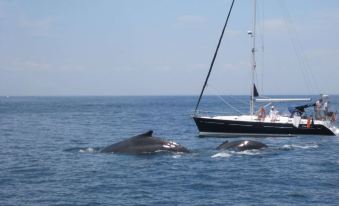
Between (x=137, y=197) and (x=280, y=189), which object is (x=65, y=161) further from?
(x=280, y=189)

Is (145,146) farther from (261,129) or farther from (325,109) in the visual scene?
(325,109)

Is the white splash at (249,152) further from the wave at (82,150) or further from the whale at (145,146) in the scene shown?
the wave at (82,150)

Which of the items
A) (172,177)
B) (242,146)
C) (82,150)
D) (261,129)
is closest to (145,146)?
(82,150)

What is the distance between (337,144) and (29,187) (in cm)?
2775

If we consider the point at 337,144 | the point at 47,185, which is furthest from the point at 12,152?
the point at 337,144

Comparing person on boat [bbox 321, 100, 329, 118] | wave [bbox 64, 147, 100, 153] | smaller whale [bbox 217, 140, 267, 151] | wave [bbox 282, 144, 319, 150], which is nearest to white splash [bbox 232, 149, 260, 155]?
smaller whale [bbox 217, 140, 267, 151]

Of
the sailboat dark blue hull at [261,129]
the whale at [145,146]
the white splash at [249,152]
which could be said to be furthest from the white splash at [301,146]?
the whale at [145,146]

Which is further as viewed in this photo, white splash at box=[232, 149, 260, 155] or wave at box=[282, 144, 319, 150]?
wave at box=[282, 144, 319, 150]

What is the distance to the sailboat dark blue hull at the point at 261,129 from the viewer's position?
50375 millimetres

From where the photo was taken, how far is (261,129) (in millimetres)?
50375

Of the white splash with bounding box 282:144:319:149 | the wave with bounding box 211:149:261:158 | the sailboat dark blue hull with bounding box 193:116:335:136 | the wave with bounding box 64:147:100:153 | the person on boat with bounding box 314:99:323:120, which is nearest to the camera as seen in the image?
the wave with bounding box 211:149:261:158

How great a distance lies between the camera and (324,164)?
3388 cm

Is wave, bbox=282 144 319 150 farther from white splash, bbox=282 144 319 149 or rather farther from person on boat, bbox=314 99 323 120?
person on boat, bbox=314 99 323 120

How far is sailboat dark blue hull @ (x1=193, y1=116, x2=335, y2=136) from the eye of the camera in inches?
1983
